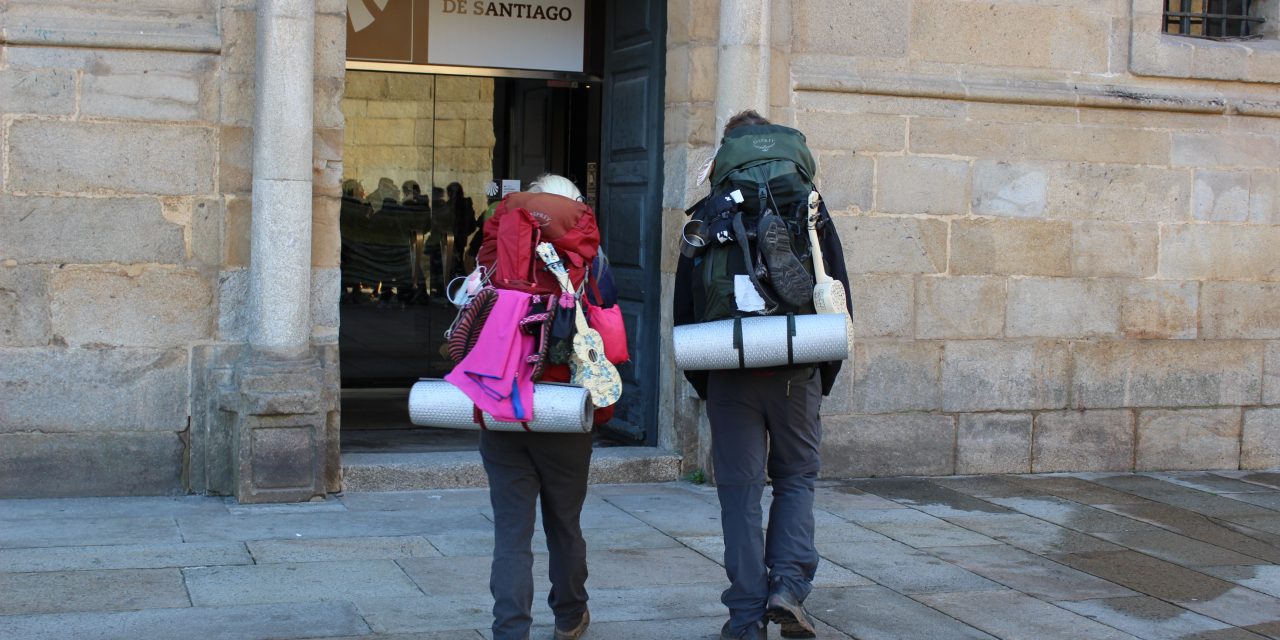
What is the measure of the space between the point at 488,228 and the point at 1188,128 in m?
5.74

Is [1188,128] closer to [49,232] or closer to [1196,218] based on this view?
[1196,218]

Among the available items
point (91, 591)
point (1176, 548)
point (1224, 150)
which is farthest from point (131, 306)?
point (1224, 150)

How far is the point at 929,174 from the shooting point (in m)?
8.56

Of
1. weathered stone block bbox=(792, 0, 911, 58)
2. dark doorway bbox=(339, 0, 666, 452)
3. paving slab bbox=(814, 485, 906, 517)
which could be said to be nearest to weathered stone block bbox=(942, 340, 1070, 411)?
paving slab bbox=(814, 485, 906, 517)

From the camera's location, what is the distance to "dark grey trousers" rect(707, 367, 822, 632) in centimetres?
518

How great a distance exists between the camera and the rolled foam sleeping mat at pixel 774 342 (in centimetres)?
504

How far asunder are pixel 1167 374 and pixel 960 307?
1514 mm

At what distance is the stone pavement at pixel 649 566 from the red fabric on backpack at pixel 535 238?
1.31 m

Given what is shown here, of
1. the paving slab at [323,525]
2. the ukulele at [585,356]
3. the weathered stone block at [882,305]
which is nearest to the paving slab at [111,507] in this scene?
the paving slab at [323,525]

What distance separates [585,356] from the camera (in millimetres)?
4859

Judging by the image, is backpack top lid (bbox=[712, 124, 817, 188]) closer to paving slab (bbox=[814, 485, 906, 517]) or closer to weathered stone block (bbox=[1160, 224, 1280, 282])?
paving slab (bbox=[814, 485, 906, 517])

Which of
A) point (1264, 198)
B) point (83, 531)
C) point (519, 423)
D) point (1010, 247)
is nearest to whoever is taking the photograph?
point (519, 423)

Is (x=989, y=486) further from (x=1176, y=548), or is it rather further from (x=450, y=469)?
(x=450, y=469)

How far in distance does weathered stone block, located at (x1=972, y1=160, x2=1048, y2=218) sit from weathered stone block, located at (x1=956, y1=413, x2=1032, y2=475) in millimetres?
1220
